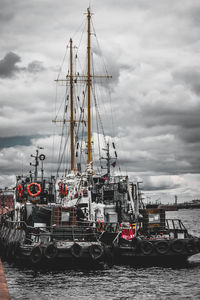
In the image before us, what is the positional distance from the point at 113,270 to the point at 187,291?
6968mm

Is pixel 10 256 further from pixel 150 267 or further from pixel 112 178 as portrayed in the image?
pixel 112 178

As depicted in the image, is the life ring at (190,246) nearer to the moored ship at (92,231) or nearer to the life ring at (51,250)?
the moored ship at (92,231)

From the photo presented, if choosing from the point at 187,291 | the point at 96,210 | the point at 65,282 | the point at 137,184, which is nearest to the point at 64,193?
the point at 96,210

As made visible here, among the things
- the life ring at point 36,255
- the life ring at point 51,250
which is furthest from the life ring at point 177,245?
the life ring at point 36,255

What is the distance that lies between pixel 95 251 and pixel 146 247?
15.1 feet

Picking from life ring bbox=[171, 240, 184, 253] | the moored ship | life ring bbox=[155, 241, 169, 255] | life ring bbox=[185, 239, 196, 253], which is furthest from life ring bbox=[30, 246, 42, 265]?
life ring bbox=[185, 239, 196, 253]

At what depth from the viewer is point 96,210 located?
112 feet

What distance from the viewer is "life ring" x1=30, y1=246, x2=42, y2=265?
24.1m

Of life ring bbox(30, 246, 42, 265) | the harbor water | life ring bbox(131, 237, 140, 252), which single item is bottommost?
the harbor water

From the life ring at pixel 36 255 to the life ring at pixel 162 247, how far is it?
8593 mm

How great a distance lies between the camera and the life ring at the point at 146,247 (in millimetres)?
27236

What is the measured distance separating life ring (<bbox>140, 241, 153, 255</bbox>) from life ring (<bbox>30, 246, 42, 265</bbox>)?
7628 mm

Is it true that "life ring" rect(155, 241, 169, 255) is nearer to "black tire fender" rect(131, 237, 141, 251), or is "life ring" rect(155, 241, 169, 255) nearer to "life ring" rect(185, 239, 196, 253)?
"black tire fender" rect(131, 237, 141, 251)

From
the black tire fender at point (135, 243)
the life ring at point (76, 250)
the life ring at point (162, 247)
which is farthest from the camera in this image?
the black tire fender at point (135, 243)
